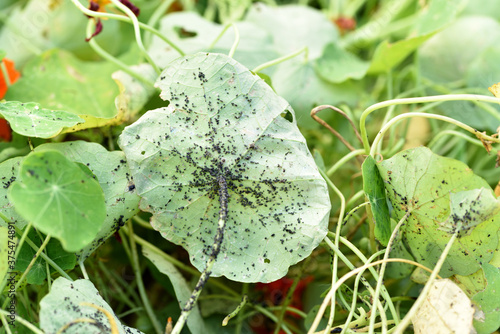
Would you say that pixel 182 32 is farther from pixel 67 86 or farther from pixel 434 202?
pixel 434 202

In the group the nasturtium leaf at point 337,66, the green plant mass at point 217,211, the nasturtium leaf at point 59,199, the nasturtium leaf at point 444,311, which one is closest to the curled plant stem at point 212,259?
the green plant mass at point 217,211

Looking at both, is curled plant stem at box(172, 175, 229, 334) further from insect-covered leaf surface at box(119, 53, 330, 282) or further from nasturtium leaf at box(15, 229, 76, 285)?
nasturtium leaf at box(15, 229, 76, 285)

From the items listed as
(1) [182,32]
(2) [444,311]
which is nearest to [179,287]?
(2) [444,311]

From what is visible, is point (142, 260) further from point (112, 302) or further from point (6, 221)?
point (6, 221)

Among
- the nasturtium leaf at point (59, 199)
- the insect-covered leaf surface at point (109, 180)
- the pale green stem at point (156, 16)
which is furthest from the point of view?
the pale green stem at point (156, 16)

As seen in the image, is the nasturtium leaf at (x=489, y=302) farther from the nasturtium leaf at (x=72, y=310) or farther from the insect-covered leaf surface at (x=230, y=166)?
the nasturtium leaf at (x=72, y=310)
